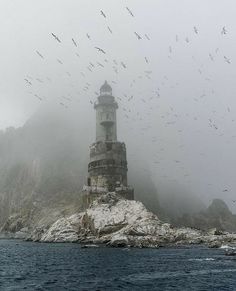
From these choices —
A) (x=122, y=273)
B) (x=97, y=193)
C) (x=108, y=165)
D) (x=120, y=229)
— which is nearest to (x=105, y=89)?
A: (x=108, y=165)

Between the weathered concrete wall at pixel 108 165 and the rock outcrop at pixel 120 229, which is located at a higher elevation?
the weathered concrete wall at pixel 108 165

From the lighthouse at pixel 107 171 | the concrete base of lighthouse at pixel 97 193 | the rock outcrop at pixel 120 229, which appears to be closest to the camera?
the rock outcrop at pixel 120 229

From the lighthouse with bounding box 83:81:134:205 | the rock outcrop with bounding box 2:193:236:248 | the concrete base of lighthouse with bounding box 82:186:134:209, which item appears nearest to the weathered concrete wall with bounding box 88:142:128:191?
the lighthouse with bounding box 83:81:134:205

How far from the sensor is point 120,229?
117688 mm

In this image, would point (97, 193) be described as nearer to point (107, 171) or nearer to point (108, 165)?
point (107, 171)

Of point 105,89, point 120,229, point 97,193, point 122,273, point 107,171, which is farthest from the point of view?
point 105,89

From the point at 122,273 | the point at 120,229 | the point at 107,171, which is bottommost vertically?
the point at 122,273

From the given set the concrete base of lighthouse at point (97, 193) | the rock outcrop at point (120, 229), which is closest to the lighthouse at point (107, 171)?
the concrete base of lighthouse at point (97, 193)

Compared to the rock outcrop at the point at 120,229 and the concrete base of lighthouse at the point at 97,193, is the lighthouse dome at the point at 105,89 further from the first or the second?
the rock outcrop at the point at 120,229

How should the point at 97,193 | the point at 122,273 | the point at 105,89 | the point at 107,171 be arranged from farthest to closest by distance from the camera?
the point at 105,89 → the point at 107,171 → the point at 97,193 → the point at 122,273

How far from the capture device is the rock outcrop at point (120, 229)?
356ft

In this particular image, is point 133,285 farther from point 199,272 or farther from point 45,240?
point 45,240

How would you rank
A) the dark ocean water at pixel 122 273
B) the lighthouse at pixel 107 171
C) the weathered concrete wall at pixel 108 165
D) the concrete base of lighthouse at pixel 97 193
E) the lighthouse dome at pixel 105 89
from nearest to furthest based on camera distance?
the dark ocean water at pixel 122 273 → the concrete base of lighthouse at pixel 97 193 → the lighthouse at pixel 107 171 → the weathered concrete wall at pixel 108 165 → the lighthouse dome at pixel 105 89

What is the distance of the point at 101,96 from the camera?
168125 millimetres
